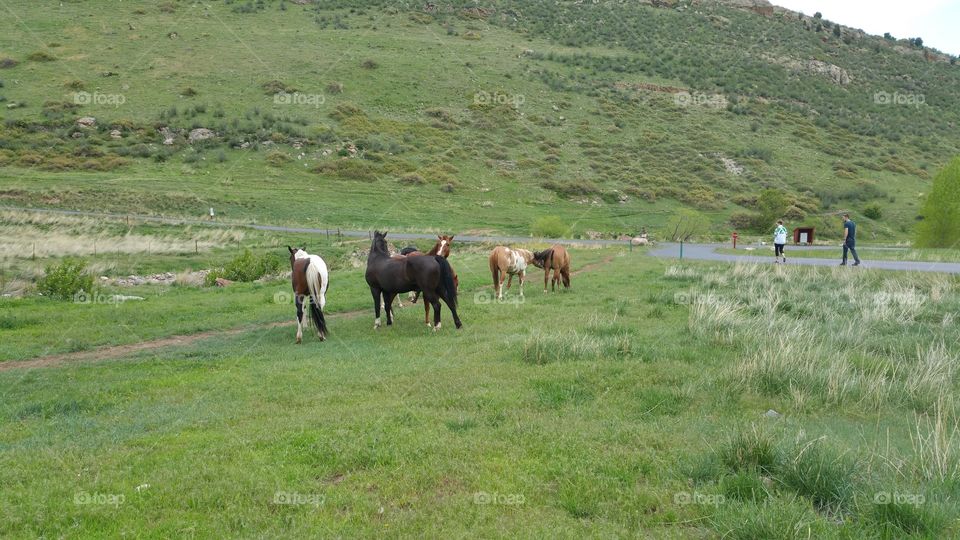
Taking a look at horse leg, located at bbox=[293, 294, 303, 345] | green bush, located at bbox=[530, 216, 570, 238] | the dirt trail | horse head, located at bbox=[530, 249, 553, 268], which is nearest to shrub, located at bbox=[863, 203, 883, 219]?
green bush, located at bbox=[530, 216, 570, 238]

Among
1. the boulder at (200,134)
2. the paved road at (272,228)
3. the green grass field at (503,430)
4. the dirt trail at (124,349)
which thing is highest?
the boulder at (200,134)

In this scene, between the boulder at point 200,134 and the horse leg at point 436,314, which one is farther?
the boulder at point 200,134

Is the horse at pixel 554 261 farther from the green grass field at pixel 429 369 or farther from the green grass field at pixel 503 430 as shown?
the green grass field at pixel 503 430

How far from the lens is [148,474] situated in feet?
18.1

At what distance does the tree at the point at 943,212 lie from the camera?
37.1m

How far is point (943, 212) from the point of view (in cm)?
3766

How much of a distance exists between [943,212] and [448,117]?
53450 millimetres

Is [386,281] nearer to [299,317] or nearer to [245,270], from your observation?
[299,317]

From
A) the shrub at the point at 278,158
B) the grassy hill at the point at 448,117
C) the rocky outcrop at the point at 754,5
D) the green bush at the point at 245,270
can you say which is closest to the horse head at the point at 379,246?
the green bush at the point at 245,270

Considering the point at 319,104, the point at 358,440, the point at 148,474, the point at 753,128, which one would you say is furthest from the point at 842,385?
the point at 753,128

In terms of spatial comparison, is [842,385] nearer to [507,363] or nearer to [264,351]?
[507,363]

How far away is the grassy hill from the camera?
172ft

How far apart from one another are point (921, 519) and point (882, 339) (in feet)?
25.1

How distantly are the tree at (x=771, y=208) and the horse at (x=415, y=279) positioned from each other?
48.1 meters
